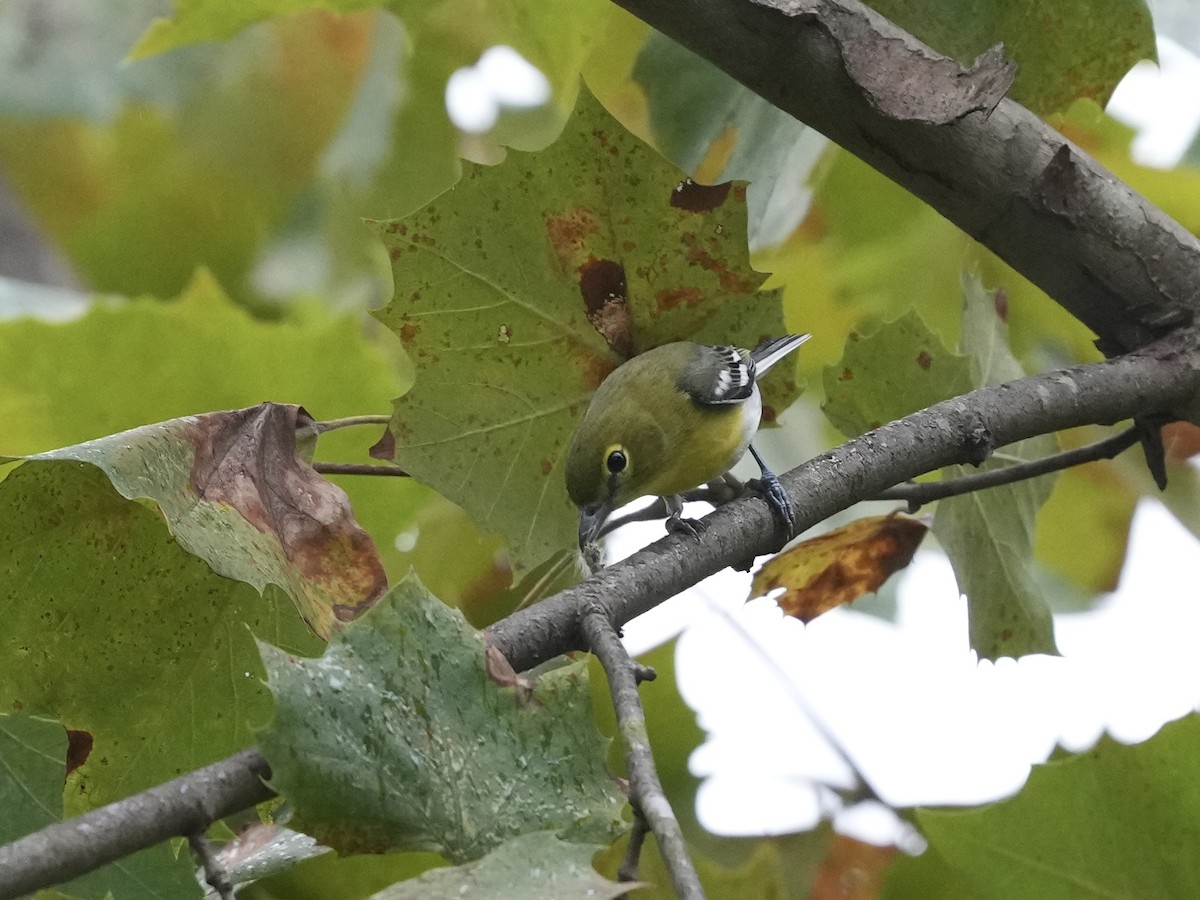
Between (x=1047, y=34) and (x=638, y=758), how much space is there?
1.10m

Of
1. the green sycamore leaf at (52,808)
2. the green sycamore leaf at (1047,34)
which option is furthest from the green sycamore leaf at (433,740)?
the green sycamore leaf at (1047,34)

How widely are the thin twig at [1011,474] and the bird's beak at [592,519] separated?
0.41 metres

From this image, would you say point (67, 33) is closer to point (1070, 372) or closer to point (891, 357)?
point (891, 357)

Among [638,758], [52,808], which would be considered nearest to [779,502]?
[638,758]

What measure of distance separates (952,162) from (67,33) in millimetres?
2574

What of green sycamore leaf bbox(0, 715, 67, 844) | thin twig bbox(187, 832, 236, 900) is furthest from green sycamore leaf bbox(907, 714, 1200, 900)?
green sycamore leaf bbox(0, 715, 67, 844)

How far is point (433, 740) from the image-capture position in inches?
35.7

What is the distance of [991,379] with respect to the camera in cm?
173

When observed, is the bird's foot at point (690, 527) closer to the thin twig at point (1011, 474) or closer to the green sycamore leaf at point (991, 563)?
the thin twig at point (1011, 474)

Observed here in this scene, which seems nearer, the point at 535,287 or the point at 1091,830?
the point at 1091,830

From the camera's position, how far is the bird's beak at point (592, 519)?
1.64 metres

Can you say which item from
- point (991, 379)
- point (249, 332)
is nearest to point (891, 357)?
point (991, 379)

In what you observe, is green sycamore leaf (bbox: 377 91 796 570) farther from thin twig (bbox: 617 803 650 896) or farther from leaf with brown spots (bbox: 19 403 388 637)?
thin twig (bbox: 617 803 650 896)

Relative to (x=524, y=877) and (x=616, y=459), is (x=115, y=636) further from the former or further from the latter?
(x=616, y=459)
